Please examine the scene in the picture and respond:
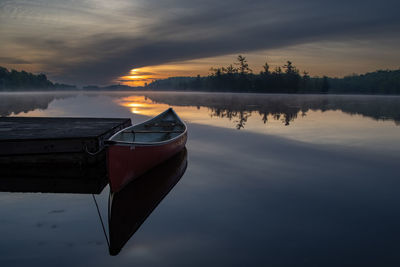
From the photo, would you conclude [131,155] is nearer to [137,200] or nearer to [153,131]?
[137,200]

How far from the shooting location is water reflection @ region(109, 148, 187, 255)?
6012 mm

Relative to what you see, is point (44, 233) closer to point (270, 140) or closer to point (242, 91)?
point (270, 140)

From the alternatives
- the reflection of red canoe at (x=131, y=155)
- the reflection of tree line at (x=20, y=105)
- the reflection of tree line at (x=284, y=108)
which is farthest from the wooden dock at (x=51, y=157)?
the reflection of tree line at (x=20, y=105)

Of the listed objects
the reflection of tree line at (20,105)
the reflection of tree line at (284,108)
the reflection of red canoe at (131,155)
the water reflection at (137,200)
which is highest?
the reflection of red canoe at (131,155)

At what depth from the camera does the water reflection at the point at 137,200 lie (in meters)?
6.01

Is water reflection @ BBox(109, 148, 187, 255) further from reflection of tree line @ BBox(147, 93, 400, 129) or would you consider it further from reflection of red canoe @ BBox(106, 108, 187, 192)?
reflection of tree line @ BBox(147, 93, 400, 129)

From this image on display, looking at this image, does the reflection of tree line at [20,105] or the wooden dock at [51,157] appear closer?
the wooden dock at [51,157]

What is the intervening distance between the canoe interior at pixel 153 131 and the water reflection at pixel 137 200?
6.04 feet

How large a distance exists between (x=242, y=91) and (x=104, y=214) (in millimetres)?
167172

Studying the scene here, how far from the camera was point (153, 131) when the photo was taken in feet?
40.0

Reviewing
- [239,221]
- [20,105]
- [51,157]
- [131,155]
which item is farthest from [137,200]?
[20,105]

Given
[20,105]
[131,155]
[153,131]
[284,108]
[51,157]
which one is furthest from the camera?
[20,105]

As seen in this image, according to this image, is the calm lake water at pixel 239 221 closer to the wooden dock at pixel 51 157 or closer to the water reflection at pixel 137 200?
the water reflection at pixel 137 200

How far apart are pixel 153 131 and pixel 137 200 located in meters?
4.89
